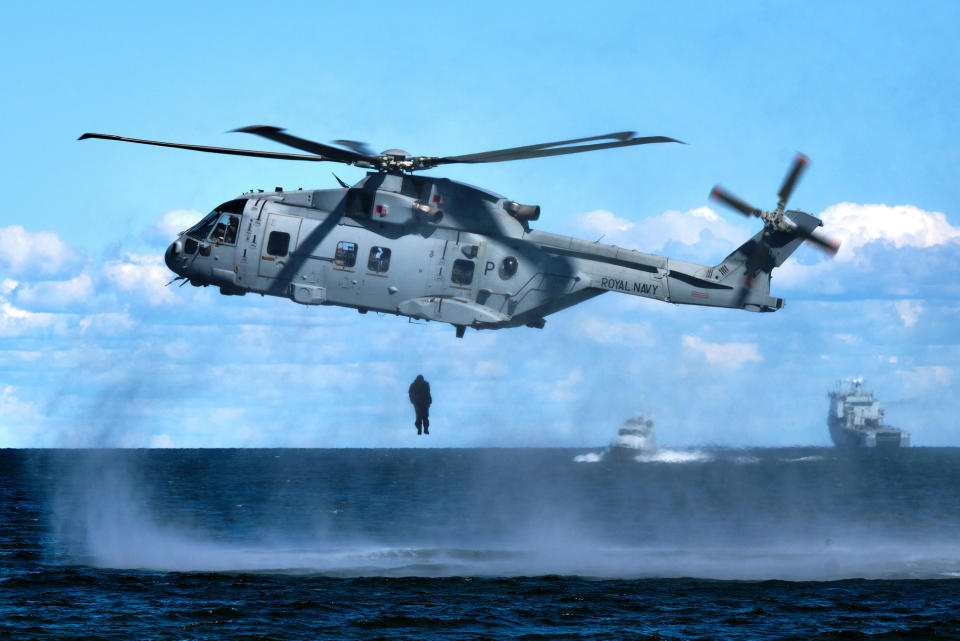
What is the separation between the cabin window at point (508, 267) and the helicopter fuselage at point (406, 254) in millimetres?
28

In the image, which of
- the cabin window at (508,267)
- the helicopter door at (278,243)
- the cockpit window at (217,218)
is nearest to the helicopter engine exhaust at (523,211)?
the cabin window at (508,267)

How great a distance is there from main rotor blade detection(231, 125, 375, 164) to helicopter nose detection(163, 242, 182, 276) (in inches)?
214

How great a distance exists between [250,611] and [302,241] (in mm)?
21642

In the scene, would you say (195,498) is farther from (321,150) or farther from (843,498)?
(321,150)

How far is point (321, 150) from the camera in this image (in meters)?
25.0

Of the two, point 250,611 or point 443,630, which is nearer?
point 443,630

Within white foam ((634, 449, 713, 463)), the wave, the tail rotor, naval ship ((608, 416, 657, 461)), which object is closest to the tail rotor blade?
the tail rotor

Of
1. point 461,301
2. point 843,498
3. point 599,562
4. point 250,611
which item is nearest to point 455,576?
point 599,562

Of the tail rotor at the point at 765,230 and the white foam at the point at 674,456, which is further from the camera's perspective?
the white foam at the point at 674,456

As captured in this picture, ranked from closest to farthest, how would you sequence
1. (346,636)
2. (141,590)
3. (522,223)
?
(522,223), (346,636), (141,590)

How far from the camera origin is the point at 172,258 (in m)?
27.4

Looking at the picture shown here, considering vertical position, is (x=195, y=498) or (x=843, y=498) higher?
(x=843, y=498)

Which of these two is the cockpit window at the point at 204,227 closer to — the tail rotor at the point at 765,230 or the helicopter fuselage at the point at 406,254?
the helicopter fuselage at the point at 406,254

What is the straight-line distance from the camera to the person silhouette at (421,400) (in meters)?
29.2
